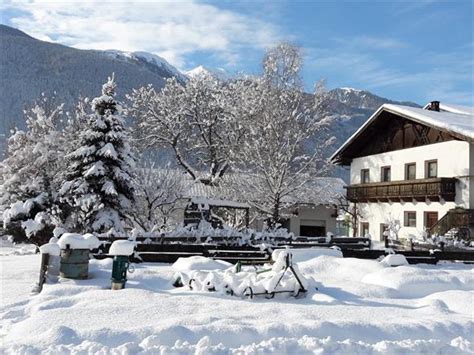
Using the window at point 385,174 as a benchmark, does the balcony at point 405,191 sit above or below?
below

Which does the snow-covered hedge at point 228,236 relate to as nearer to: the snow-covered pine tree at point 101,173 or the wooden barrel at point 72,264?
the snow-covered pine tree at point 101,173

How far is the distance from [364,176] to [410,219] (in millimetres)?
6649

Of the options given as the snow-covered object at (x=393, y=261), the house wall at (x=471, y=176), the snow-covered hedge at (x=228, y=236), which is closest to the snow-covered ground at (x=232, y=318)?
the snow-covered object at (x=393, y=261)

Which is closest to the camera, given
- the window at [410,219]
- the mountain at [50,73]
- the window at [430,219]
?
the window at [430,219]

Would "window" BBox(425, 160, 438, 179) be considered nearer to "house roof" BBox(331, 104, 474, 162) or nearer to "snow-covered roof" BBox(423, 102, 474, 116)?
"house roof" BBox(331, 104, 474, 162)

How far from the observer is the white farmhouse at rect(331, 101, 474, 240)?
26.3 m

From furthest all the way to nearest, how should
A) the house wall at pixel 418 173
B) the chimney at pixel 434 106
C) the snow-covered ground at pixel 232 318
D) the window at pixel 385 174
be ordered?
1. the window at pixel 385 174
2. the chimney at pixel 434 106
3. the house wall at pixel 418 173
4. the snow-covered ground at pixel 232 318

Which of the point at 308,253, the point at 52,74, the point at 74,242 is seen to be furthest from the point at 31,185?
the point at 52,74

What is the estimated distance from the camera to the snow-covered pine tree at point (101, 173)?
2011 centimetres

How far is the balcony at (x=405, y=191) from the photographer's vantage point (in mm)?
26984

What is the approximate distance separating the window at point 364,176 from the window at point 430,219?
296 inches

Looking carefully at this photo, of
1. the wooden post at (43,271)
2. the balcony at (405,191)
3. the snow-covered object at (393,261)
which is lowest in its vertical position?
the wooden post at (43,271)

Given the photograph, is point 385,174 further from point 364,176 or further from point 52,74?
point 52,74

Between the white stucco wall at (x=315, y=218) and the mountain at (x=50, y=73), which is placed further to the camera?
the mountain at (x=50, y=73)
